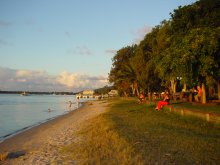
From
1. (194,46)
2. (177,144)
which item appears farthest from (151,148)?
(194,46)

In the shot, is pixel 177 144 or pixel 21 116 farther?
pixel 21 116

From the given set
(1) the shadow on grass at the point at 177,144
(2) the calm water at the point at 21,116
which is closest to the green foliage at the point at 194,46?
(1) the shadow on grass at the point at 177,144

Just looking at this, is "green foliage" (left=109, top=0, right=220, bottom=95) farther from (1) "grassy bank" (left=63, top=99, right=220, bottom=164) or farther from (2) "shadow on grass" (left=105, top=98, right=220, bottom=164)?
(1) "grassy bank" (left=63, top=99, right=220, bottom=164)

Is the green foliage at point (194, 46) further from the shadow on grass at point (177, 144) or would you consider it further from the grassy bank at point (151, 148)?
the grassy bank at point (151, 148)

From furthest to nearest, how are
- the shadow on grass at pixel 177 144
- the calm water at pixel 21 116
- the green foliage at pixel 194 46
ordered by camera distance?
the calm water at pixel 21 116
the green foliage at pixel 194 46
the shadow on grass at pixel 177 144

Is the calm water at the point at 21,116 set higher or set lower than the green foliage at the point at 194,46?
lower

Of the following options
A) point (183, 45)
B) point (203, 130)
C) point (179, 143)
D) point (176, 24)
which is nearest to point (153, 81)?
point (176, 24)

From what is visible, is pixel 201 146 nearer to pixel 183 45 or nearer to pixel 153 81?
pixel 183 45

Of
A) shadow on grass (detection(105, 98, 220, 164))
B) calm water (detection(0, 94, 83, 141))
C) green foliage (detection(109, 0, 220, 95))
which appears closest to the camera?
shadow on grass (detection(105, 98, 220, 164))

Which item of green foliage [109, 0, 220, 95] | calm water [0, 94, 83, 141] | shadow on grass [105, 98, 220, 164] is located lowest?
calm water [0, 94, 83, 141]

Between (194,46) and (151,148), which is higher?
(194,46)

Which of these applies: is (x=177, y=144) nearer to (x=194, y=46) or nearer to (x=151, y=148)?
(x=151, y=148)

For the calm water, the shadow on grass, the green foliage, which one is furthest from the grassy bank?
the calm water

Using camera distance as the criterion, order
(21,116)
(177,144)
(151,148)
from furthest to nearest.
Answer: (21,116) < (177,144) < (151,148)
